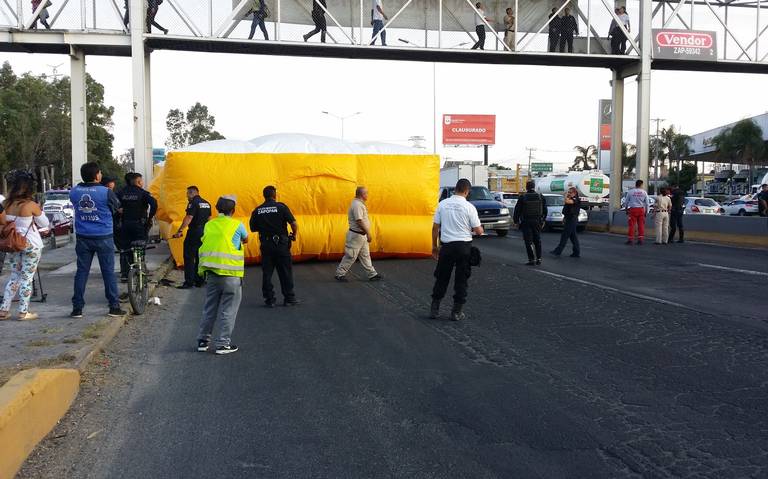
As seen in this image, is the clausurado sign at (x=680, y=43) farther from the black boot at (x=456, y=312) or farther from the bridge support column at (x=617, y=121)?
the black boot at (x=456, y=312)

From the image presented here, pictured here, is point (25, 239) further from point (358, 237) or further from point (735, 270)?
point (735, 270)

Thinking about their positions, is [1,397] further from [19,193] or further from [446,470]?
[19,193]

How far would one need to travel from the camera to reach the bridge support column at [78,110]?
20.7 m

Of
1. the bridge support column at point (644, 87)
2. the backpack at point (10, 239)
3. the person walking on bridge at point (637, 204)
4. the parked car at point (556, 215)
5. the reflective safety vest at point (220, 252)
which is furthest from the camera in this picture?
the parked car at point (556, 215)

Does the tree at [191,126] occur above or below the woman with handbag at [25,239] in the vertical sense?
above

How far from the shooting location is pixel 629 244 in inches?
826

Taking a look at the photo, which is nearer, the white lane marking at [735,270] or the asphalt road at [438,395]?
the asphalt road at [438,395]

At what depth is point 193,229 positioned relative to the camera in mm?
12305

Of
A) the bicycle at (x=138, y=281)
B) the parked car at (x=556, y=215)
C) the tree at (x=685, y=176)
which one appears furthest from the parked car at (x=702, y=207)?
the bicycle at (x=138, y=281)

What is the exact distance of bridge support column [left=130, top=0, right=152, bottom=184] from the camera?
20.5 metres

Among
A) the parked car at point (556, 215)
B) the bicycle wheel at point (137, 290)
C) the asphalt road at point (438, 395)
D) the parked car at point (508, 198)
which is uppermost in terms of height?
the parked car at point (508, 198)

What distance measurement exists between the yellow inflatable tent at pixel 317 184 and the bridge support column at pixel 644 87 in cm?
1146

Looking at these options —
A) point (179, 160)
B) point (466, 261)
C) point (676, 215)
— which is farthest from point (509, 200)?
point (466, 261)

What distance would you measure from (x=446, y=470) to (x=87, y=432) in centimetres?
256
